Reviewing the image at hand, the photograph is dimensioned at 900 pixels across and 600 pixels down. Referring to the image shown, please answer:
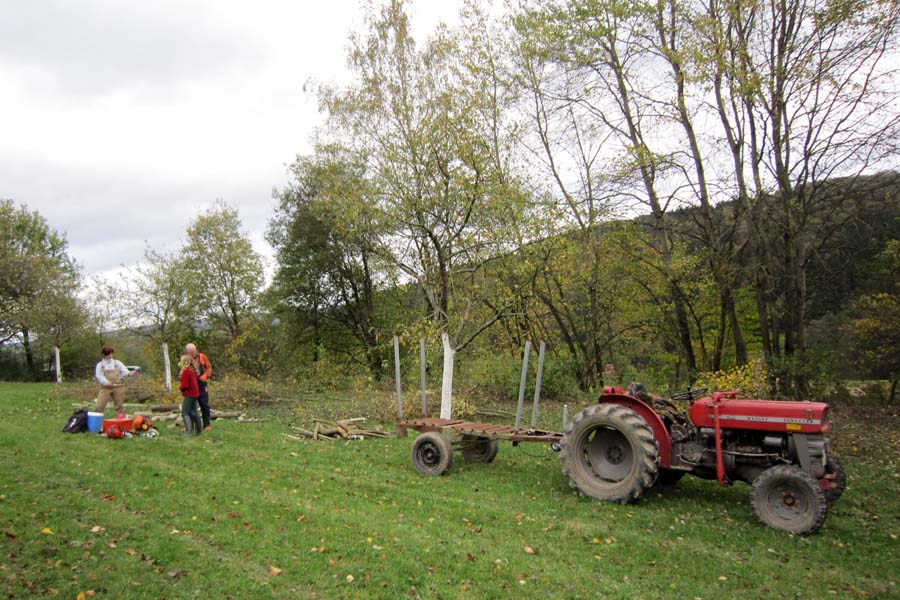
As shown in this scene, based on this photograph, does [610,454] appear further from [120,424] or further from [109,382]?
[109,382]

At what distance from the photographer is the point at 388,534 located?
223 inches

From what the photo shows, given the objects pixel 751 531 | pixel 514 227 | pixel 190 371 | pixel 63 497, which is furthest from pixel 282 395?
pixel 751 531

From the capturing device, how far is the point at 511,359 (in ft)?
59.9

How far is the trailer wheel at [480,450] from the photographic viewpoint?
924 centimetres

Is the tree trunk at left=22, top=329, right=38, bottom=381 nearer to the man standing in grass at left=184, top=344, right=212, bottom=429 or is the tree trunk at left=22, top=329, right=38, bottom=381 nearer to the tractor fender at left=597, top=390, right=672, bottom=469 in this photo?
the man standing in grass at left=184, top=344, right=212, bottom=429

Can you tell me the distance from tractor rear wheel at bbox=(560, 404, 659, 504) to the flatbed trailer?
43 centimetres

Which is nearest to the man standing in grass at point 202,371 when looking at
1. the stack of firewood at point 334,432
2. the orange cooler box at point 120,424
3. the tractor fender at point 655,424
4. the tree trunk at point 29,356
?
the orange cooler box at point 120,424

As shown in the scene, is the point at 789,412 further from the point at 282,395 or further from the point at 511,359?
the point at 282,395

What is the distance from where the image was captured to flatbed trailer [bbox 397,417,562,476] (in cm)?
802

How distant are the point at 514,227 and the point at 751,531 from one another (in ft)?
25.4

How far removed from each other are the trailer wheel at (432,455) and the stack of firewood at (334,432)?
111 inches

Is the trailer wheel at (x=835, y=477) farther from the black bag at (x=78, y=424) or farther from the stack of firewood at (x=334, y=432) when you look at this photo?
the black bag at (x=78, y=424)

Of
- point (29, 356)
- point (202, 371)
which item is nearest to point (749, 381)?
point (202, 371)

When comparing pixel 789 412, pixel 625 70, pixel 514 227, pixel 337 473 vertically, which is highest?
pixel 625 70
